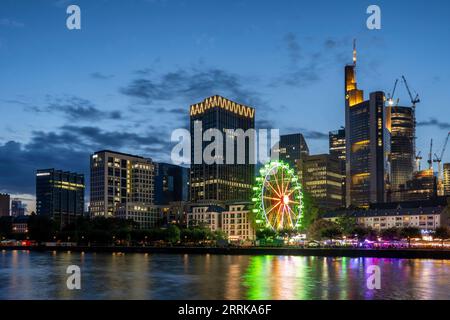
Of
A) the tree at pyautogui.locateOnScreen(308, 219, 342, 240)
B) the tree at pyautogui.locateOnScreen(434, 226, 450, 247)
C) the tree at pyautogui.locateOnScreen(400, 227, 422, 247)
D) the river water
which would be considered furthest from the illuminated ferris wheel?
the river water

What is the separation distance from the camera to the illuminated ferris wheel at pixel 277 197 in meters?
132

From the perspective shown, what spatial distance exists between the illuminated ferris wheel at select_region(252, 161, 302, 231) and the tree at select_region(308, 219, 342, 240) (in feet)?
90.8

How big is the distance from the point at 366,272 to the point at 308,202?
311 ft

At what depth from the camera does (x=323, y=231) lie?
6457 inches

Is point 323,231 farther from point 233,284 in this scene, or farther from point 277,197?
point 233,284

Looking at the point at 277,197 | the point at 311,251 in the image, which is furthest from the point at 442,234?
the point at 277,197

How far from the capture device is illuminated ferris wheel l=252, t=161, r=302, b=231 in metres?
132

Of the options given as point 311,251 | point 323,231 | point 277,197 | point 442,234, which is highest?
point 277,197

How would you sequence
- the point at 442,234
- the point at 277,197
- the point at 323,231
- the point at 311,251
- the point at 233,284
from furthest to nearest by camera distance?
1. the point at 323,231
2. the point at 442,234
3. the point at 311,251
4. the point at 277,197
5. the point at 233,284

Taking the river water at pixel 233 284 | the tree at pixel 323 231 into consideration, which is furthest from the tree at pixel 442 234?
the river water at pixel 233 284

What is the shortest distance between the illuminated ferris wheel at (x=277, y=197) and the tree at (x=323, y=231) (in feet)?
90.8

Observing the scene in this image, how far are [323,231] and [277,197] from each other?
3554cm

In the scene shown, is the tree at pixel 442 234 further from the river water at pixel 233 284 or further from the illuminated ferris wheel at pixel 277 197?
the river water at pixel 233 284
